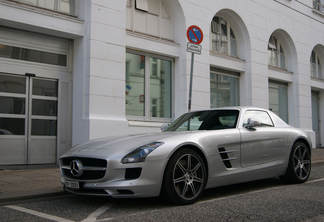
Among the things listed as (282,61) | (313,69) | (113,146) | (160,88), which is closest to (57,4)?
(160,88)

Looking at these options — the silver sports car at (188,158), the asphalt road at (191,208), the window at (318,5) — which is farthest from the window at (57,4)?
the window at (318,5)

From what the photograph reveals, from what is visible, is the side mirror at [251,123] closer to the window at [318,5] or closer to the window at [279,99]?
the window at [279,99]

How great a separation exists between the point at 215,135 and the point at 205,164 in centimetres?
49

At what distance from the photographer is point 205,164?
15.9 ft

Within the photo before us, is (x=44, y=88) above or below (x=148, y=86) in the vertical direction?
below


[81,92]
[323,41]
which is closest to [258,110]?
[81,92]

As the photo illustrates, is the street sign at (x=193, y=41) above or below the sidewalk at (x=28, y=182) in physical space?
above

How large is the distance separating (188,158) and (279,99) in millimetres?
13031

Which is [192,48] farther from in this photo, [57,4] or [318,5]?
[318,5]

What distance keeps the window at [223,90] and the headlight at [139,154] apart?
892 centimetres

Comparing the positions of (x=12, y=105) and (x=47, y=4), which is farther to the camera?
(x=47, y=4)

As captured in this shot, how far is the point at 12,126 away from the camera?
8.73 m

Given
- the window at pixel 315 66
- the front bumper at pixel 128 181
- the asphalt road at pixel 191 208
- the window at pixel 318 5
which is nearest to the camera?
the asphalt road at pixel 191 208

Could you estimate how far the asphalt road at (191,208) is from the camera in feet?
12.9
